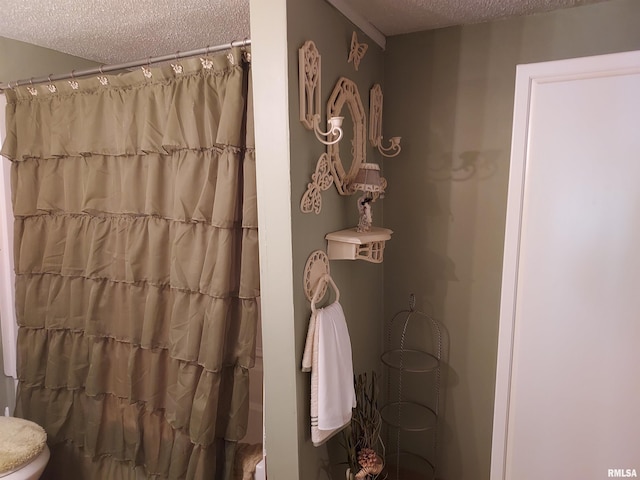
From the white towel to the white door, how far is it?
0.64 meters

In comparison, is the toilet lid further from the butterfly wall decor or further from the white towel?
the butterfly wall decor

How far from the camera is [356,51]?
5.28ft

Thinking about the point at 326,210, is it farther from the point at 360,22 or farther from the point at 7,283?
the point at 7,283

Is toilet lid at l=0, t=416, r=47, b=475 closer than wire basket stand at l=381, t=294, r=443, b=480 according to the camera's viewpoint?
Yes

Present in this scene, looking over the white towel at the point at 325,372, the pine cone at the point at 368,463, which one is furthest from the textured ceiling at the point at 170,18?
the pine cone at the point at 368,463

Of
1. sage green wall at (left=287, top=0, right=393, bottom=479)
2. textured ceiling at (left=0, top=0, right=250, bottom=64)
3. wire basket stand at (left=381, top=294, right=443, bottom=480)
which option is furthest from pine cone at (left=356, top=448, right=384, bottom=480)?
textured ceiling at (left=0, top=0, right=250, bottom=64)

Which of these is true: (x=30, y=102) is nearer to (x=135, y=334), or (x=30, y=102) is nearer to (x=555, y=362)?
(x=135, y=334)

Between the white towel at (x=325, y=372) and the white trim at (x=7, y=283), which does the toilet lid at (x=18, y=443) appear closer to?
the white trim at (x=7, y=283)

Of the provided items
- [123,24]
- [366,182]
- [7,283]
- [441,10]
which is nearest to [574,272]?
[366,182]

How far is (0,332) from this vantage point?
2.05 metres

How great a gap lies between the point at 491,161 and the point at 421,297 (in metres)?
0.69

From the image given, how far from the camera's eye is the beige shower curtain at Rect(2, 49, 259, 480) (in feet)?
4.96

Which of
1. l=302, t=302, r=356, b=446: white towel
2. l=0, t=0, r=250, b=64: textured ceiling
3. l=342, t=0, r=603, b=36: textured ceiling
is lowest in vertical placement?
l=302, t=302, r=356, b=446: white towel

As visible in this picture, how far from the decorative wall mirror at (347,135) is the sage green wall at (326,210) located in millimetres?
19
